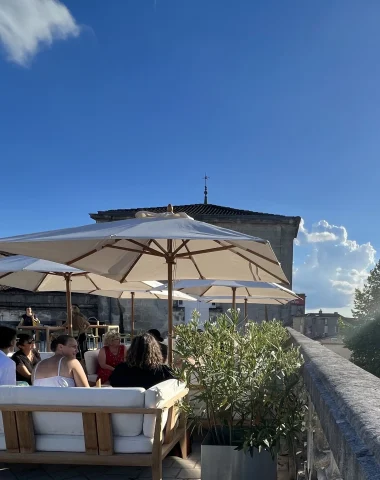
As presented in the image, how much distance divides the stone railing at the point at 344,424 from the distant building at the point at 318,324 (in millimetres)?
19086

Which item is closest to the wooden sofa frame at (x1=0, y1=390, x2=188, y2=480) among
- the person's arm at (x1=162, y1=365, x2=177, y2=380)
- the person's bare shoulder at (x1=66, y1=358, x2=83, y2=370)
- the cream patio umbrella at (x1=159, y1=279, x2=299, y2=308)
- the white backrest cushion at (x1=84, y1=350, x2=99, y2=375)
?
the person's arm at (x1=162, y1=365, x2=177, y2=380)

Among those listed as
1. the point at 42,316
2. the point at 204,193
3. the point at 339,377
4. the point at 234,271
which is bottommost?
the point at 42,316

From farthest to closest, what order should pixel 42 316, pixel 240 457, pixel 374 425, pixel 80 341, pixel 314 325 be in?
pixel 314 325 < pixel 42 316 < pixel 80 341 < pixel 240 457 < pixel 374 425

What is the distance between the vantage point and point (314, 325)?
91.6ft

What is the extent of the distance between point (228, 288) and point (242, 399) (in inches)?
282

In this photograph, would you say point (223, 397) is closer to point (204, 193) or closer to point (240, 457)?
point (240, 457)

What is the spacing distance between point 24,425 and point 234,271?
11.2ft

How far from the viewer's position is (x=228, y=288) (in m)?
10.3

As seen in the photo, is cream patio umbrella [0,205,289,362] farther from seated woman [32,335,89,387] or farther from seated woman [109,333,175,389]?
seated woman [32,335,89,387]

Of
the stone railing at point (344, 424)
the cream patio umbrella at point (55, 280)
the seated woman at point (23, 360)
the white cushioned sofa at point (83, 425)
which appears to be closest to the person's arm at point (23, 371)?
the seated woman at point (23, 360)

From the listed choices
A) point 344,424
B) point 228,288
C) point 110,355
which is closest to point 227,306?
point 228,288

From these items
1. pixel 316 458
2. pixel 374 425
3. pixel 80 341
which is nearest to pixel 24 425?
pixel 316 458

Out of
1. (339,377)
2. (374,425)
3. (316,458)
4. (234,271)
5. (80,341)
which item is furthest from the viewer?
(80,341)

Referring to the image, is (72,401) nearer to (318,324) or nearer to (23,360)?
(23,360)
